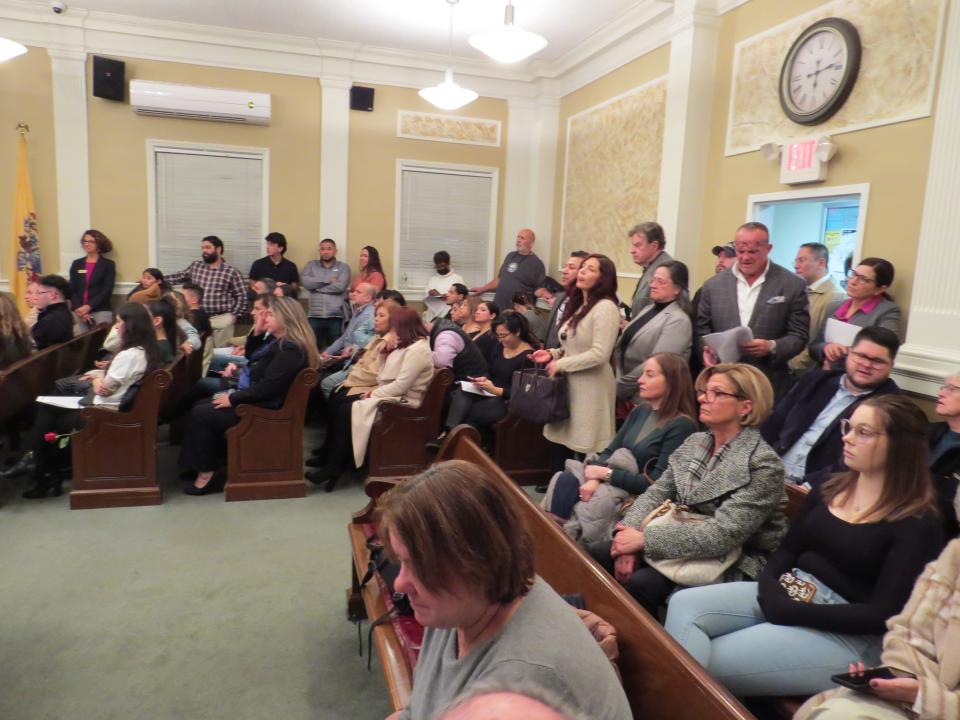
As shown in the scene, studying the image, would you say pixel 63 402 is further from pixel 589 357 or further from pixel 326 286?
pixel 326 286

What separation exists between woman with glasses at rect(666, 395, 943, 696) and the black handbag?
1.88 m

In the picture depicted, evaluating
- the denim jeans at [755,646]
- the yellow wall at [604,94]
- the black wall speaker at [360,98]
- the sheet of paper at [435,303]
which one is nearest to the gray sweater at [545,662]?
the denim jeans at [755,646]

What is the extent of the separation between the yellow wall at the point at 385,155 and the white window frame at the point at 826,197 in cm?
385

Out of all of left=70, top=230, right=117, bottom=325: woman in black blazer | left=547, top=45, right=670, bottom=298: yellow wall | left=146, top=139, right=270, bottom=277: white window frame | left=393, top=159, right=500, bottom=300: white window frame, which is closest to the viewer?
left=547, top=45, right=670, bottom=298: yellow wall

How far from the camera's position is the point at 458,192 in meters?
7.88

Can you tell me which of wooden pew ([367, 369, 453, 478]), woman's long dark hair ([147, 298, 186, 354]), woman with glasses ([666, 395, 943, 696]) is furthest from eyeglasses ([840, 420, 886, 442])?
woman's long dark hair ([147, 298, 186, 354])

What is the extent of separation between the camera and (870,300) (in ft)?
11.5

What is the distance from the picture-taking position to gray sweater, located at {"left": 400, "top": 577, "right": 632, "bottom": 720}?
0.98 m

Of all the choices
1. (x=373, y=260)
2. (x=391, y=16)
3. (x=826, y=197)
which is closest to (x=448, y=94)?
(x=391, y=16)

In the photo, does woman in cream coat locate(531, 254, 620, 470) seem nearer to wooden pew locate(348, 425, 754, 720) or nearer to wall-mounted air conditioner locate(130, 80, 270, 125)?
wooden pew locate(348, 425, 754, 720)

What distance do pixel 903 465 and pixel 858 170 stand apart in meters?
2.76

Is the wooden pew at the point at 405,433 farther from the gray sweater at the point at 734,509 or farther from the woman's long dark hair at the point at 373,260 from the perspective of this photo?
the woman's long dark hair at the point at 373,260

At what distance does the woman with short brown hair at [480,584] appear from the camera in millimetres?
1015

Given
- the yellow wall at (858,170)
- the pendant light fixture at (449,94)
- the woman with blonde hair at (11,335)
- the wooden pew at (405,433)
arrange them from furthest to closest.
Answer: the pendant light fixture at (449,94), the wooden pew at (405,433), the woman with blonde hair at (11,335), the yellow wall at (858,170)
